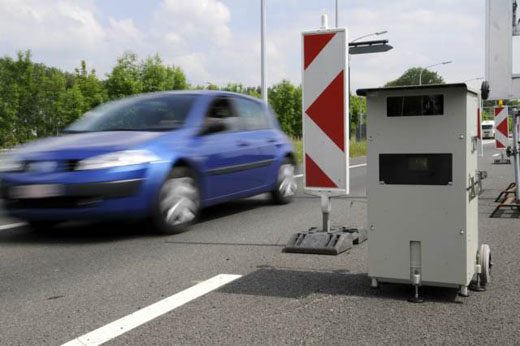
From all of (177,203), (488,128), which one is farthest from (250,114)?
(488,128)

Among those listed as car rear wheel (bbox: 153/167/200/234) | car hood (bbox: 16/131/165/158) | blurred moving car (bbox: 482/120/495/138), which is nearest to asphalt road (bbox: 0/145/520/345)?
car rear wheel (bbox: 153/167/200/234)

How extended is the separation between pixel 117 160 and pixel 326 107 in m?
2.09

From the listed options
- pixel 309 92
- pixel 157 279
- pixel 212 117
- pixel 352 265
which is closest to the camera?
pixel 157 279

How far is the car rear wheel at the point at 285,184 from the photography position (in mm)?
8656

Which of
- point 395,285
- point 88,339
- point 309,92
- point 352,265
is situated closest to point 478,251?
point 395,285

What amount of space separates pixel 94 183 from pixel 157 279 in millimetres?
1723

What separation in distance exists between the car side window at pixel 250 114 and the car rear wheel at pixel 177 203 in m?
1.45

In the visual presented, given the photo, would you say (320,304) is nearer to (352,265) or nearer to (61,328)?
(352,265)

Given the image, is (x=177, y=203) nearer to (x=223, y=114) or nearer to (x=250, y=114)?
(x=223, y=114)

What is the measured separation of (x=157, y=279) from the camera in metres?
4.52

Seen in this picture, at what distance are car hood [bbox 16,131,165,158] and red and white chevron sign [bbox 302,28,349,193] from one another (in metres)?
1.80

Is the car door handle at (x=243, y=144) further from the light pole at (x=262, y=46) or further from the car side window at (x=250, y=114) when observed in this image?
the light pole at (x=262, y=46)

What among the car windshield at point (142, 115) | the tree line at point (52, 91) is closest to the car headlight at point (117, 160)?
the car windshield at point (142, 115)

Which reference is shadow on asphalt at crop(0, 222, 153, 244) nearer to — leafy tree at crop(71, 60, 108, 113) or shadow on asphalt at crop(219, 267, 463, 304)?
shadow on asphalt at crop(219, 267, 463, 304)
